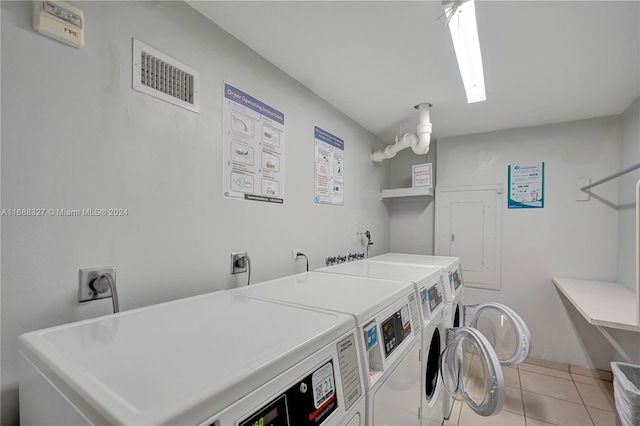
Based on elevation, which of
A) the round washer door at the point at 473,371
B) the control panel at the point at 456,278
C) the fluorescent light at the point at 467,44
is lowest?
the round washer door at the point at 473,371

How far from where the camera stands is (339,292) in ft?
3.90

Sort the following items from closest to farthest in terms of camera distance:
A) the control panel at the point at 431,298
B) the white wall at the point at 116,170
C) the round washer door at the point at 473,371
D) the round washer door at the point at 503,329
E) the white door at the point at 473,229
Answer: the white wall at the point at 116,170
the round washer door at the point at 473,371
the control panel at the point at 431,298
the round washer door at the point at 503,329
the white door at the point at 473,229

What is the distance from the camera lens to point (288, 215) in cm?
186

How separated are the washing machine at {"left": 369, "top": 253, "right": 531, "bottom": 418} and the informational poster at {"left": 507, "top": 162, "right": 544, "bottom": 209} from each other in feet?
3.81

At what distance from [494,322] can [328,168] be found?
5.97 feet

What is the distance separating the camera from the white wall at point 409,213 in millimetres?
3416

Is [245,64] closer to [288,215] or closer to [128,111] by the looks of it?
[128,111]

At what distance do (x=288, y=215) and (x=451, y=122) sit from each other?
2074mm

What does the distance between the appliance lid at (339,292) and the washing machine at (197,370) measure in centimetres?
10

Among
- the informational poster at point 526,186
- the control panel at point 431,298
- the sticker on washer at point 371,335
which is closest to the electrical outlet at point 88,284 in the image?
the sticker on washer at point 371,335

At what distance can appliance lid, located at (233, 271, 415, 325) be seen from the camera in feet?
3.19

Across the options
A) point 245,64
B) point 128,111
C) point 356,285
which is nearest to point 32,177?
point 128,111

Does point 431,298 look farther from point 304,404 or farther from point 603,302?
point 603,302

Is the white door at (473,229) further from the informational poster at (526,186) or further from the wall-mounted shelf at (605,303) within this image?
the wall-mounted shelf at (605,303)
